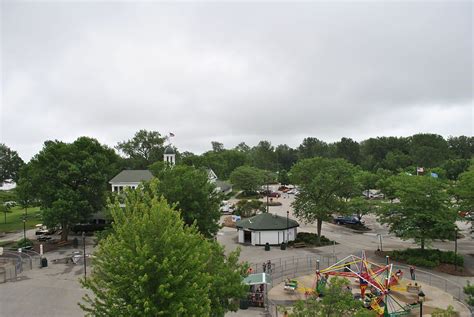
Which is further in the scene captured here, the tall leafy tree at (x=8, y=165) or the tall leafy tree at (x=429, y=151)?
the tall leafy tree at (x=8, y=165)

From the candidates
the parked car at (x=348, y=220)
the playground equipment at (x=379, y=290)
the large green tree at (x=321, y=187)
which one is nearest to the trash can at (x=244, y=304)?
the playground equipment at (x=379, y=290)

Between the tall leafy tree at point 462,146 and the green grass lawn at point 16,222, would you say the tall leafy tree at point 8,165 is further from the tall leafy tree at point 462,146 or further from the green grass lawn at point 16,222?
the tall leafy tree at point 462,146

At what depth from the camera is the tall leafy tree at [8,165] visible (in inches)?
4562

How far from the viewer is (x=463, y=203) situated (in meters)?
35.7

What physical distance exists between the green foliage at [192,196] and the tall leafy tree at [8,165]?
102592 millimetres

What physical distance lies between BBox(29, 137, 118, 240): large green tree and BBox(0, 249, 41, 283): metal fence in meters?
4.10

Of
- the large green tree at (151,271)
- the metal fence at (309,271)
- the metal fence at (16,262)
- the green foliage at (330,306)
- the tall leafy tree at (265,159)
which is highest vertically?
the tall leafy tree at (265,159)

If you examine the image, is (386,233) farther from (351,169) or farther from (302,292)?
(302,292)

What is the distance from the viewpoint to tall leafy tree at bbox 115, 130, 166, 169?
97812 millimetres

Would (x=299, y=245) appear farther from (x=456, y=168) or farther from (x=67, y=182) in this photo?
(x=456, y=168)

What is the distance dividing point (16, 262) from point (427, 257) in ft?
128

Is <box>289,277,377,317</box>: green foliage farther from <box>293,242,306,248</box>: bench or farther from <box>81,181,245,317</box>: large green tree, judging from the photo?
<box>293,242,306,248</box>: bench

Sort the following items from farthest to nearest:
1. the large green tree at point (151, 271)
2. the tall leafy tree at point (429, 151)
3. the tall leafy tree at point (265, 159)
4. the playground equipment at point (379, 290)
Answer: the tall leafy tree at point (265, 159), the tall leafy tree at point (429, 151), the playground equipment at point (379, 290), the large green tree at point (151, 271)

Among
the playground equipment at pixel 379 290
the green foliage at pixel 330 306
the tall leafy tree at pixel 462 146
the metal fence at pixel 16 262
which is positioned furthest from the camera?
the tall leafy tree at pixel 462 146
